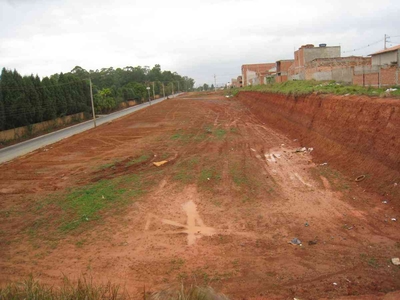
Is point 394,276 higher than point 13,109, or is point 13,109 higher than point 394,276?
point 13,109

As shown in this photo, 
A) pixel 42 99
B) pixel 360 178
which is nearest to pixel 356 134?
pixel 360 178

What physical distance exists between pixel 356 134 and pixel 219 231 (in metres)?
8.64

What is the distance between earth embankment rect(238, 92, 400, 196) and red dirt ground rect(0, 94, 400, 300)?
647mm

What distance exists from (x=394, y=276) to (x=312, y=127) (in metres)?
14.5

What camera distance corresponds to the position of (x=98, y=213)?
407 inches

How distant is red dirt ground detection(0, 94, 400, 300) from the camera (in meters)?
6.57

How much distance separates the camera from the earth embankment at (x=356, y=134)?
11.6 m

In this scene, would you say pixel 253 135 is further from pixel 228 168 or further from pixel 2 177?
pixel 2 177

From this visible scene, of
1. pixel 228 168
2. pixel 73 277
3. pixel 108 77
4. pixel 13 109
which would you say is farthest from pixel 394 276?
pixel 108 77

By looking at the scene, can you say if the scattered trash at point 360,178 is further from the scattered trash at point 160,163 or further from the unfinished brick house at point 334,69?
the unfinished brick house at point 334,69

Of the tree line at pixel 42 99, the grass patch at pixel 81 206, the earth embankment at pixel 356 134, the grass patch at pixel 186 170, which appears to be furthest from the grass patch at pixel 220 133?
the tree line at pixel 42 99

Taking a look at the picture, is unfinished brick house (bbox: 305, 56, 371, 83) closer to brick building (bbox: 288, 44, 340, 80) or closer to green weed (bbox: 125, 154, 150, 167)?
brick building (bbox: 288, 44, 340, 80)

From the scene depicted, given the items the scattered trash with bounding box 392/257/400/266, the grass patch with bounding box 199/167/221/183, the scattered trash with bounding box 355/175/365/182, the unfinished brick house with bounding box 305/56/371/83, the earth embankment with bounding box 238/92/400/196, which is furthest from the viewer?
the unfinished brick house with bounding box 305/56/371/83

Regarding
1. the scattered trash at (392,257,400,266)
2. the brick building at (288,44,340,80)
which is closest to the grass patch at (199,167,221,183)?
the scattered trash at (392,257,400,266)
